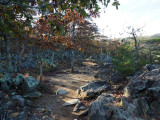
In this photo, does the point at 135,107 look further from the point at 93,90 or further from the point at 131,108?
the point at 93,90

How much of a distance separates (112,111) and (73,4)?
3993mm

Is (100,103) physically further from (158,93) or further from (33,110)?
(33,110)

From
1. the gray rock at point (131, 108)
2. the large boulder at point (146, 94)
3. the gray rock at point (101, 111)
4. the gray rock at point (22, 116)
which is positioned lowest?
the gray rock at point (22, 116)

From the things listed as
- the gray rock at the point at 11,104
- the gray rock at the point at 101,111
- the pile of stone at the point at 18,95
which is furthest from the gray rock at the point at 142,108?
the gray rock at the point at 11,104

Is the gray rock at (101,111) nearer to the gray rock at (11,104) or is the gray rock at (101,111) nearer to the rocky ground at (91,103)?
the rocky ground at (91,103)

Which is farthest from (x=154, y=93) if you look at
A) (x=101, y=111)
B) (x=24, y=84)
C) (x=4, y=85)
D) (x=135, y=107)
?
(x=4, y=85)

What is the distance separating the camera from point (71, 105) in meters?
6.13

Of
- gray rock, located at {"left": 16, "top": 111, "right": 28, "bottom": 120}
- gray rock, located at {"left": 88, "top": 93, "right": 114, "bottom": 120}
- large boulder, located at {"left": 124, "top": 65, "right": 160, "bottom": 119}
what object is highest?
large boulder, located at {"left": 124, "top": 65, "right": 160, "bottom": 119}

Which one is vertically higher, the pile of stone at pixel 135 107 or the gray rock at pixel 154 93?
the gray rock at pixel 154 93

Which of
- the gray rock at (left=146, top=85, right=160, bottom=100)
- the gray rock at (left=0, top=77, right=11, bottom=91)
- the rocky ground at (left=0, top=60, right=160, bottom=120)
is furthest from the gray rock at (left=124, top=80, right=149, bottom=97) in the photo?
the gray rock at (left=0, top=77, right=11, bottom=91)

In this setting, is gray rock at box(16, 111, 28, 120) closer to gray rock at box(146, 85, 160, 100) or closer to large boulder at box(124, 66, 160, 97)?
large boulder at box(124, 66, 160, 97)

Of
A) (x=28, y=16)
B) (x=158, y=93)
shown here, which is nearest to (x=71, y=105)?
(x=158, y=93)

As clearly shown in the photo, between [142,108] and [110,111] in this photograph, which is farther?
[110,111]

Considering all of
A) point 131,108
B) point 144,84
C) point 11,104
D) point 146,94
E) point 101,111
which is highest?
point 144,84
